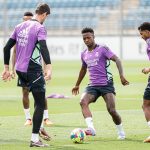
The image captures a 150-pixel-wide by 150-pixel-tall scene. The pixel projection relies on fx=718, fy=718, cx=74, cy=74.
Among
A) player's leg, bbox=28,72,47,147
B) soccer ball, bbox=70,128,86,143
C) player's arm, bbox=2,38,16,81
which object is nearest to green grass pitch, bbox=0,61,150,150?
soccer ball, bbox=70,128,86,143

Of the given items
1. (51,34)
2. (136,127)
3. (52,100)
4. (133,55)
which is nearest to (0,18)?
(51,34)

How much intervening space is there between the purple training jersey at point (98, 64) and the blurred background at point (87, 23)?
30.4m

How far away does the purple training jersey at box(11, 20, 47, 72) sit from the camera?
34.0 feet

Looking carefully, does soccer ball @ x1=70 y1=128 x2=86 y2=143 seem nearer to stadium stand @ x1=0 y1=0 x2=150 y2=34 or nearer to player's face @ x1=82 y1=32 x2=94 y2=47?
player's face @ x1=82 y1=32 x2=94 y2=47

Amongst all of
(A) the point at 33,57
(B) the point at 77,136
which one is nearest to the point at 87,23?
(B) the point at 77,136

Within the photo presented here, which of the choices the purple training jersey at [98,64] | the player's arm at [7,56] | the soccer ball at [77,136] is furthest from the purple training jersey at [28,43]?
the purple training jersey at [98,64]

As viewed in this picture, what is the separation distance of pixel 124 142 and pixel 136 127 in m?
2.13

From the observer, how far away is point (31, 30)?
10375 millimetres

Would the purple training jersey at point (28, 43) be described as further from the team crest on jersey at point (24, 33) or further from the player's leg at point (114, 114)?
the player's leg at point (114, 114)

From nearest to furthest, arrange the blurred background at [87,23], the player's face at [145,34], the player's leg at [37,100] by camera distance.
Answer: the player's leg at [37,100], the player's face at [145,34], the blurred background at [87,23]

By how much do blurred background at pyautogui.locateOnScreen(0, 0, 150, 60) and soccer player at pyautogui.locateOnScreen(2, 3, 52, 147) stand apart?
31.8m

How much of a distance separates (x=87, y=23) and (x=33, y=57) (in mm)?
36159

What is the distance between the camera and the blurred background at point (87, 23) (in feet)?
142

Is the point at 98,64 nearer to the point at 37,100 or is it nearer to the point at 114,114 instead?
the point at 114,114
